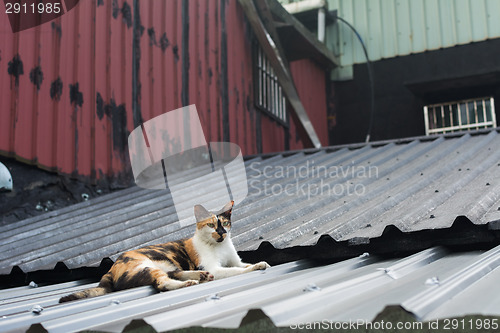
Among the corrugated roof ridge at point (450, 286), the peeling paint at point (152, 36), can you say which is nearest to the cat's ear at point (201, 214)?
the corrugated roof ridge at point (450, 286)

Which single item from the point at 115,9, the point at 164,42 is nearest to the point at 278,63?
the point at 164,42

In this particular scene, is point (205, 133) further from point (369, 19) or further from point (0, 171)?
point (369, 19)

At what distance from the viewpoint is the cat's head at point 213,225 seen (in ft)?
8.97

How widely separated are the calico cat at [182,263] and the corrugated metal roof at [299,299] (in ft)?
0.29

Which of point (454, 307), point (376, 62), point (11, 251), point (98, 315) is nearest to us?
point (454, 307)

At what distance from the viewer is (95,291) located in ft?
7.47

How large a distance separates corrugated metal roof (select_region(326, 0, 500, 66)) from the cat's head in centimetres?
893

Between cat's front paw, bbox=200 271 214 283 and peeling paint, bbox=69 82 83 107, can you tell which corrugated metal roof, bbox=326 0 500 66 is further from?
cat's front paw, bbox=200 271 214 283

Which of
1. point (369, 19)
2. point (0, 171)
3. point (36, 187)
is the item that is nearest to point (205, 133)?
point (36, 187)

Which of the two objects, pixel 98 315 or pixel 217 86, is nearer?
pixel 98 315

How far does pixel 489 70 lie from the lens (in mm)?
9844

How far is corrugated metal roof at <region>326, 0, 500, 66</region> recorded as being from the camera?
Answer: 1020 centimetres

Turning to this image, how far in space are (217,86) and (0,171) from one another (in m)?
4.22

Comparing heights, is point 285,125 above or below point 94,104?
below
